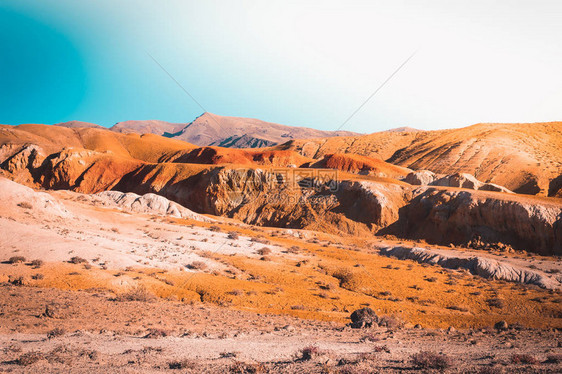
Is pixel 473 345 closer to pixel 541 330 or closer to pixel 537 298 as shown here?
pixel 541 330

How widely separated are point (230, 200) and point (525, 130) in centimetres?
7878

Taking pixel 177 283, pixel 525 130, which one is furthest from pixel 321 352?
pixel 525 130

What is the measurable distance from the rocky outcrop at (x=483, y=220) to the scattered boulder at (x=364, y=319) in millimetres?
30272

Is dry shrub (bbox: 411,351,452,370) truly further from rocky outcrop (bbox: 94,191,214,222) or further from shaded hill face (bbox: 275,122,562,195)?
shaded hill face (bbox: 275,122,562,195)

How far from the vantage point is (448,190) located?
4341cm

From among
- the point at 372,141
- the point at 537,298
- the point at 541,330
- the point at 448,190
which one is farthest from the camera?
the point at 372,141

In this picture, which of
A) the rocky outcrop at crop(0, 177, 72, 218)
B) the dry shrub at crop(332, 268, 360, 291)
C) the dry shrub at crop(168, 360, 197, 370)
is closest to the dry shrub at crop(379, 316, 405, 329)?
the dry shrub at crop(332, 268, 360, 291)

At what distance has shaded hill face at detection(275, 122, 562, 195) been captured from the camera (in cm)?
5934

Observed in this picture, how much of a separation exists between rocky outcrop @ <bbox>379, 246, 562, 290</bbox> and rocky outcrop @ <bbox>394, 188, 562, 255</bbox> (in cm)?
1138

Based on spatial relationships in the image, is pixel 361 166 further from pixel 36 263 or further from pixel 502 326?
pixel 36 263

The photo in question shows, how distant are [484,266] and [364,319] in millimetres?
16310

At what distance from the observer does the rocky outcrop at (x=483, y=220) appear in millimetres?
33344

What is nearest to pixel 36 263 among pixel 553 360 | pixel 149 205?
pixel 553 360

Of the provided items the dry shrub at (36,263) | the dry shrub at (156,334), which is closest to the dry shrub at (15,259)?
the dry shrub at (36,263)
